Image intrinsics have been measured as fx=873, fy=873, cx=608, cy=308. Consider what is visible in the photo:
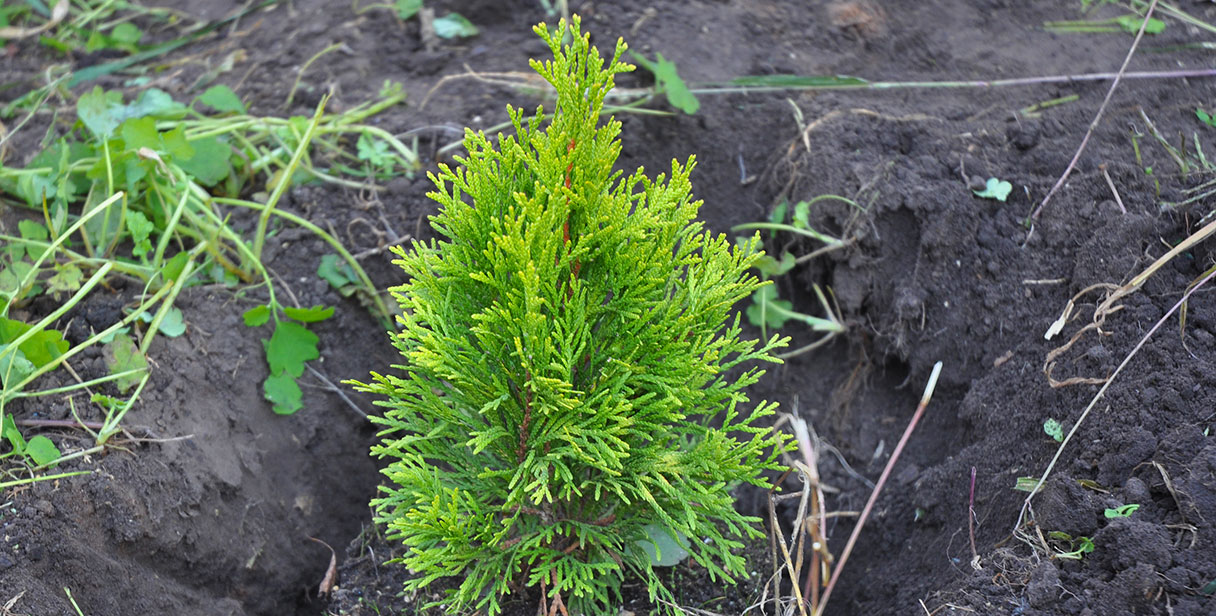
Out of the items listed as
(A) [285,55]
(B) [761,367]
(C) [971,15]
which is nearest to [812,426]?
(B) [761,367]

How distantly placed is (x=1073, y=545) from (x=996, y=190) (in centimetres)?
136

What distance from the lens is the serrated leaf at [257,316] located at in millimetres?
3031

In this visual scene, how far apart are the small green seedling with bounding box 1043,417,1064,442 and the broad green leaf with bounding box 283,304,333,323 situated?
2377mm

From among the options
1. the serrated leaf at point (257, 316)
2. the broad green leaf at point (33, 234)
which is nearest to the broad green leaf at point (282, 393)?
the serrated leaf at point (257, 316)

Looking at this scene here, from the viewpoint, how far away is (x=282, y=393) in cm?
304

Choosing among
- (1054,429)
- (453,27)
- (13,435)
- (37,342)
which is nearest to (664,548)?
(1054,429)

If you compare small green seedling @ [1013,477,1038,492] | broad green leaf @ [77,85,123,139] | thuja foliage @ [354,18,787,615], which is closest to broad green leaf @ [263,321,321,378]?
thuja foliage @ [354,18,787,615]

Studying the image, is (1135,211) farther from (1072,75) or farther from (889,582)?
(889,582)

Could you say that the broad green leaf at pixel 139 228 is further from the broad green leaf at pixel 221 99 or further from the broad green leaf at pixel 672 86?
the broad green leaf at pixel 672 86

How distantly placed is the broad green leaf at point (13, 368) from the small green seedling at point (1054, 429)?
3.05 meters

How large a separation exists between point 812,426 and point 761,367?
0.30 m

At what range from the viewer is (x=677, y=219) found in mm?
2139

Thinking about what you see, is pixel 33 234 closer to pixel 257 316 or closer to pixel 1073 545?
pixel 257 316

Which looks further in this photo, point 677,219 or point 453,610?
point 453,610
